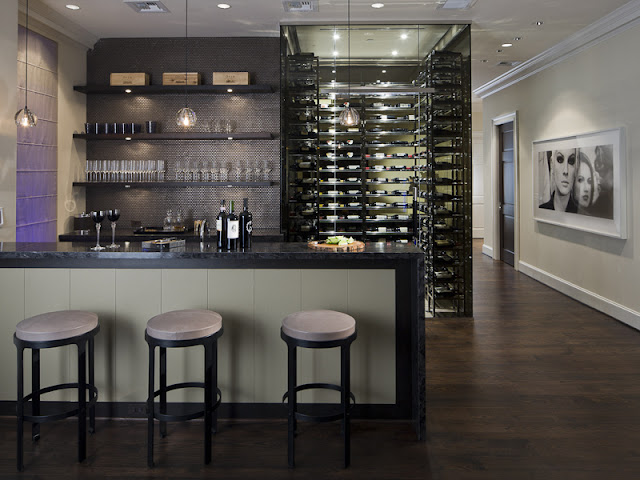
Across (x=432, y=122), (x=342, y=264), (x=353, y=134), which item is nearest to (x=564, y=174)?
(x=432, y=122)

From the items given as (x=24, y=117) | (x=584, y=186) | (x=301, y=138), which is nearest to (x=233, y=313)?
(x=24, y=117)

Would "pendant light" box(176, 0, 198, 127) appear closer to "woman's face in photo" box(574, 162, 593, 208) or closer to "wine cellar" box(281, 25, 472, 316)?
"wine cellar" box(281, 25, 472, 316)

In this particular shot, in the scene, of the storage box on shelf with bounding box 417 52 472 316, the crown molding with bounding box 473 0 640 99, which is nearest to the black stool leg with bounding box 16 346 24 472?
the storage box on shelf with bounding box 417 52 472 316

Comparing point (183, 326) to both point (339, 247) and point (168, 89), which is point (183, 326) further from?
point (168, 89)

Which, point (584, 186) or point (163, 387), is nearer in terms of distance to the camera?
point (163, 387)

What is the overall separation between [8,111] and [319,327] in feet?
10.8

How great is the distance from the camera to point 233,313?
122 inches

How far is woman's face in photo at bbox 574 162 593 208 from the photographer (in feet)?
19.4

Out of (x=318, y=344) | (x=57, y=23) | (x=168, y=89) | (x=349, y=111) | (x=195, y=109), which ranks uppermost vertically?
(x=57, y=23)

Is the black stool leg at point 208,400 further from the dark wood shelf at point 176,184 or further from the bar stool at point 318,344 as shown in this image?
the dark wood shelf at point 176,184

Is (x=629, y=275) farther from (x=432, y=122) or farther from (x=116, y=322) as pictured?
(x=116, y=322)

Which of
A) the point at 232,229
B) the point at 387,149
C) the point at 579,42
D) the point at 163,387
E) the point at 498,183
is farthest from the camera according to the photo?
the point at 498,183

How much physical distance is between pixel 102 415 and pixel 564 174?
5.94 m

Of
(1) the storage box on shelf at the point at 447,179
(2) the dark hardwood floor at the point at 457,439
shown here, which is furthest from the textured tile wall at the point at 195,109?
(2) the dark hardwood floor at the point at 457,439
